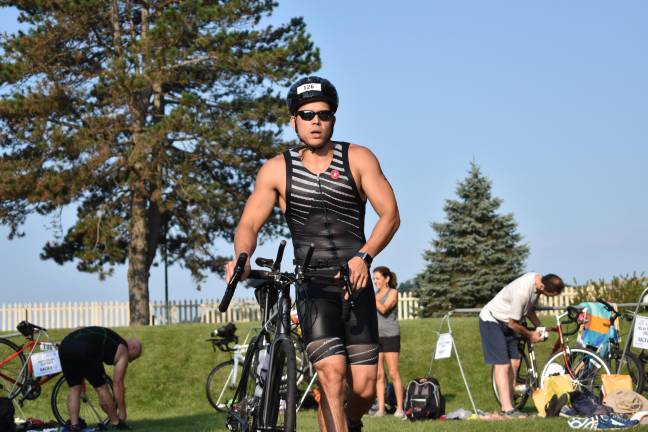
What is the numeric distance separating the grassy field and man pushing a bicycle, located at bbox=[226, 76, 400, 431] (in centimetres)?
761

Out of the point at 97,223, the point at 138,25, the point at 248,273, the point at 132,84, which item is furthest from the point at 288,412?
the point at 138,25

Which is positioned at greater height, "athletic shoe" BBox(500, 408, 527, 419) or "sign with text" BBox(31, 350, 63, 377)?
"sign with text" BBox(31, 350, 63, 377)

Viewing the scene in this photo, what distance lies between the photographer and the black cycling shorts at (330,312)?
5.58m

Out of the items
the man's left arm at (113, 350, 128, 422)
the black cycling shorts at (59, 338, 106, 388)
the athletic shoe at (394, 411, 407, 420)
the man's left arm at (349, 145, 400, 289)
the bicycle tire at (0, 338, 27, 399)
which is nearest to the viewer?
the man's left arm at (349, 145, 400, 289)

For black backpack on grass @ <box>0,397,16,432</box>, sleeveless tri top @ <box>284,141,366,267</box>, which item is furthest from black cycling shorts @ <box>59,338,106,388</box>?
sleeveless tri top @ <box>284,141,366,267</box>

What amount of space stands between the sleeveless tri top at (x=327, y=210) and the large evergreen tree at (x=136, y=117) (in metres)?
28.9

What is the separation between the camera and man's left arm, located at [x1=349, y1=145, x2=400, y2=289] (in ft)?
18.6

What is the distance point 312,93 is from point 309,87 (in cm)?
5

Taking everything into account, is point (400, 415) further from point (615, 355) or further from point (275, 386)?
point (275, 386)

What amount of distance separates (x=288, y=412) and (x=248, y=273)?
2.57 ft

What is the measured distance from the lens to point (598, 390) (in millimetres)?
14258

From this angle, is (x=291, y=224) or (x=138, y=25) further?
(x=138, y=25)

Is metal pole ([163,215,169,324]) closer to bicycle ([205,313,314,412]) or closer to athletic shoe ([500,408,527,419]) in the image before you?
bicycle ([205,313,314,412])

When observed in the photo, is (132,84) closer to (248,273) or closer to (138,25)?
(138,25)
